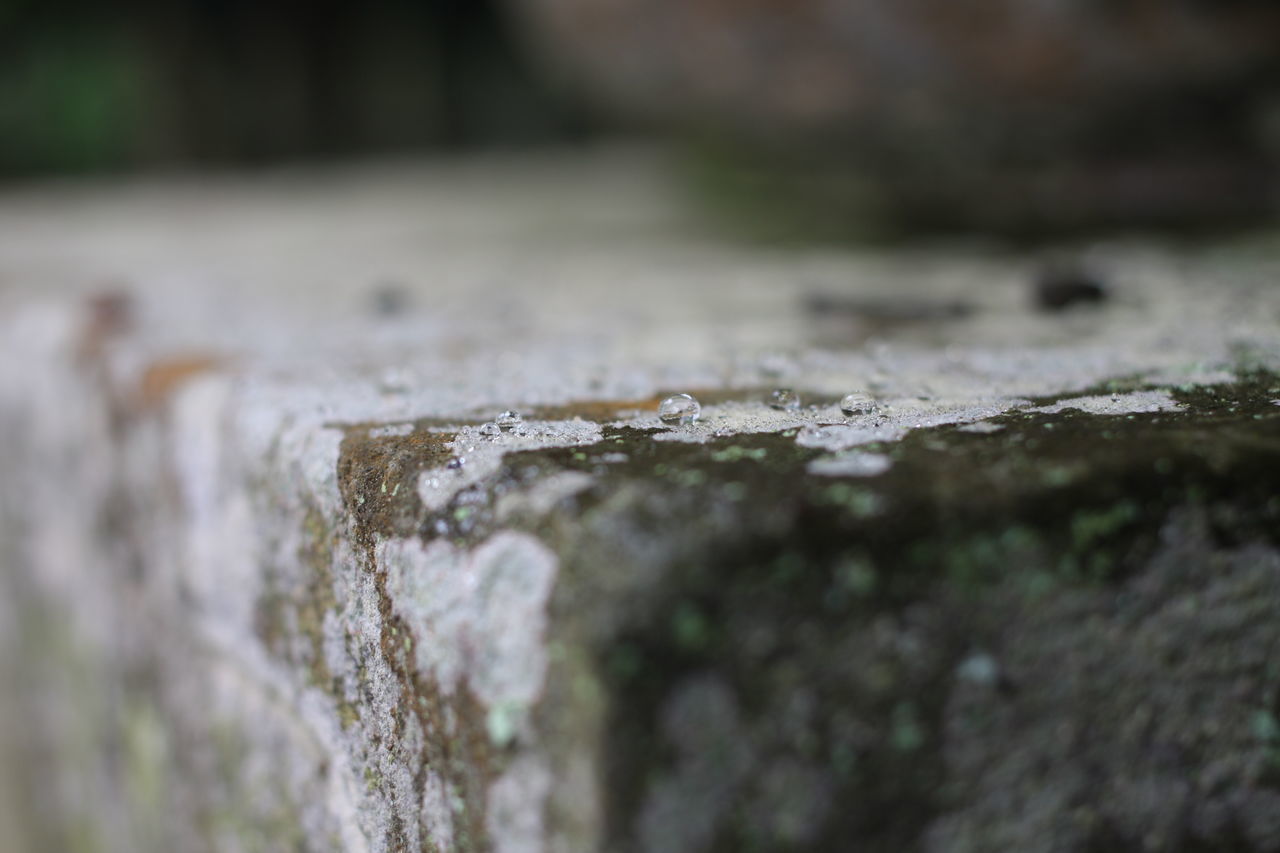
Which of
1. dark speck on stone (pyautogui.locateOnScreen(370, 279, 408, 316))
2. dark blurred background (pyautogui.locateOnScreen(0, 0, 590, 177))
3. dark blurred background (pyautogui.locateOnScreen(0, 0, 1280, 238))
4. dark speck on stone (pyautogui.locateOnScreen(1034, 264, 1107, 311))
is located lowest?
dark speck on stone (pyautogui.locateOnScreen(370, 279, 408, 316))

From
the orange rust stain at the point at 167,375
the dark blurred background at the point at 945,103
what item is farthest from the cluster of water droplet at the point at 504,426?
the dark blurred background at the point at 945,103

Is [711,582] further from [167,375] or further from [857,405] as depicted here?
[167,375]

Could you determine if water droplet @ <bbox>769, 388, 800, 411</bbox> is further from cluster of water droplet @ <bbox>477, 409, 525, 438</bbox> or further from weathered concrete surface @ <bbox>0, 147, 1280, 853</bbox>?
cluster of water droplet @ <bbox>477, 409, 525, 438</bbox>

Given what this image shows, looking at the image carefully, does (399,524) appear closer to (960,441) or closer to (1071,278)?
(960,441)

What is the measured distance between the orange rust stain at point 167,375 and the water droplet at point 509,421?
318 millimetres

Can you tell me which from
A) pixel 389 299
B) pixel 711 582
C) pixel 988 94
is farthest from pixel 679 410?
pixel 988 94

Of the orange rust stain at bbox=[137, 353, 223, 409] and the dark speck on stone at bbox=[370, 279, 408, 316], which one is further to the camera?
the dark speck on stone at bbox=[370, 279, 408, 316]

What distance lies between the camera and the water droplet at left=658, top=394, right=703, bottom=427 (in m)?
0.53

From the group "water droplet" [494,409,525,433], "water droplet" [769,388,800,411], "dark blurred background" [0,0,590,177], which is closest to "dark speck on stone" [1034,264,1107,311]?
"water droplet" [769,388,800,411]

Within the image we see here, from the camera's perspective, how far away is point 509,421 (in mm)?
529

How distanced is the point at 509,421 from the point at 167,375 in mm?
385

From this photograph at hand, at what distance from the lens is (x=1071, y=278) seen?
3.09 feet

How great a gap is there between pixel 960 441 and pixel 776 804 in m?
0.17

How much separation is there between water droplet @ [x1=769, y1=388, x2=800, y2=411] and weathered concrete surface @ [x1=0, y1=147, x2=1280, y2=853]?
0.4 inches
